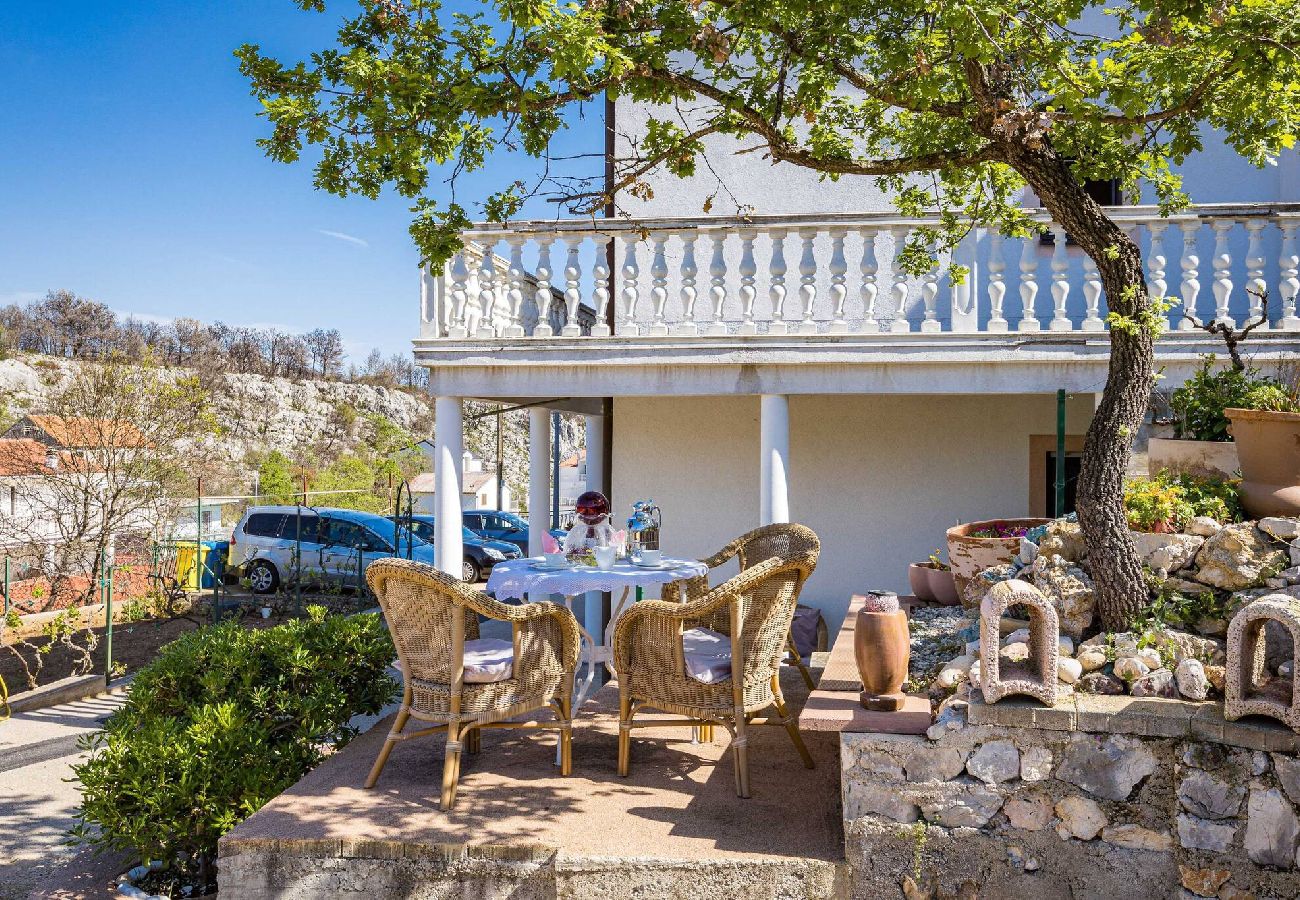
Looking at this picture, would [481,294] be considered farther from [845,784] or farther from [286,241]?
[286,241]

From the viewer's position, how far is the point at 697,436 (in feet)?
29.8

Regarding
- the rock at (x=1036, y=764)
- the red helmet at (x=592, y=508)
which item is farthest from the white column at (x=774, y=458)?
the rock at (x=1036, y=764)

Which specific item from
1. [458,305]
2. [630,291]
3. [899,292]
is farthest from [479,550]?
[899,292]

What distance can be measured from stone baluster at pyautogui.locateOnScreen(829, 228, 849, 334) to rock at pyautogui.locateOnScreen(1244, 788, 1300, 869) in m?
4.41

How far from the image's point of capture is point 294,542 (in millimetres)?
15656

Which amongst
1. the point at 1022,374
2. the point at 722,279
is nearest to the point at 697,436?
the point at 722,279

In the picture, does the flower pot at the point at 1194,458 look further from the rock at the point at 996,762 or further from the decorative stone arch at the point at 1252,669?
the rock at the point at 996,762

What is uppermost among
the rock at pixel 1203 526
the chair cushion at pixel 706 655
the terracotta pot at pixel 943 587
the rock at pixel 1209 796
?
the rock at pixel 1203 526

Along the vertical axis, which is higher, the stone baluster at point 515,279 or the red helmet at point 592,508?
the stone baluster at point 515,279

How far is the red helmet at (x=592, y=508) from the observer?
5.03 metres

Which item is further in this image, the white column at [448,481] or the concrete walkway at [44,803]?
the white column at [448,481]

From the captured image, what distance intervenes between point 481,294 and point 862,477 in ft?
12.4

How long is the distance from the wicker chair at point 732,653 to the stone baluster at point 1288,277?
441 centimetres

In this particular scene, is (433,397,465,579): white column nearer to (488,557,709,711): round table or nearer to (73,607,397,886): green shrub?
(73,607,397,886): green shrub
